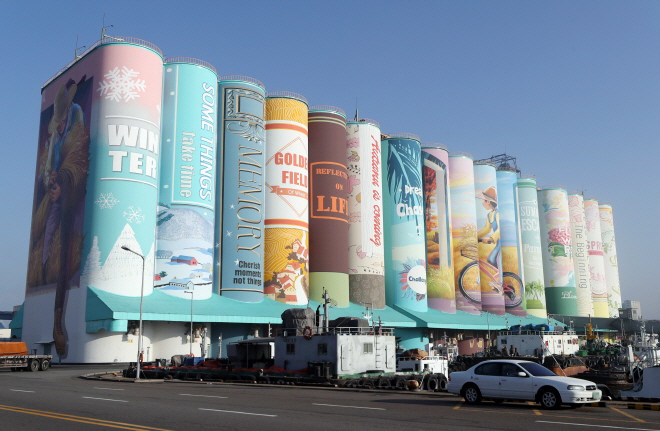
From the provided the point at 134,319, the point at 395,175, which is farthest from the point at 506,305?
the point at 134,319

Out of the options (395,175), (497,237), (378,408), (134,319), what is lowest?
(378,408)

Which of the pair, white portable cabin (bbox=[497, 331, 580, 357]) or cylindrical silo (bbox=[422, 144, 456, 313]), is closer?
white portable cabin (bbox=[497, 331, 580, 357])

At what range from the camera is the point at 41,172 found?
7569cm

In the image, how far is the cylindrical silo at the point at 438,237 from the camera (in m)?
95.8

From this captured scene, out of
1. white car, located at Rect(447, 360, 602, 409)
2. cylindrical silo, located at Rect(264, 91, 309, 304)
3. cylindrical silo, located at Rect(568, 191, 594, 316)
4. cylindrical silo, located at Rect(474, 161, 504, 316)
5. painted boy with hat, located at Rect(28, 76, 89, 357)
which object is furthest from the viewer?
cylindrical silo, located at Rect(568, 191, 594, 316)

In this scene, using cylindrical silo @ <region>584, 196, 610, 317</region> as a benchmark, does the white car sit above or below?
below

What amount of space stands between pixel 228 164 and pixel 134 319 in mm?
23615

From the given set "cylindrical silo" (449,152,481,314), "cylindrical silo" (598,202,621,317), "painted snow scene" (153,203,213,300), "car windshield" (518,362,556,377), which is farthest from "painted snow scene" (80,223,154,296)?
"cylindrical silo" (598,202,621,317)

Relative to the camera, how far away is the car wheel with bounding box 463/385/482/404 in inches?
846

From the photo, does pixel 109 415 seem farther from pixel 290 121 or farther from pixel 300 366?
pixel 290 121

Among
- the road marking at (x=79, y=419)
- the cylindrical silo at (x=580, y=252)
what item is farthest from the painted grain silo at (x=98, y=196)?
the cylindrical silo at (x=580, y=252)

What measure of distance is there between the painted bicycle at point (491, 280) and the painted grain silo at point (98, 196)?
2223 inches

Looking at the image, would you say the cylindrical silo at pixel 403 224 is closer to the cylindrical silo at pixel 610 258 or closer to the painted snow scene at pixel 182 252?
the painted snow scene at pixel 182 252

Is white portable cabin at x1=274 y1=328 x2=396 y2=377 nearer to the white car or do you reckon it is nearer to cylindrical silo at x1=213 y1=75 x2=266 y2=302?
the white car
